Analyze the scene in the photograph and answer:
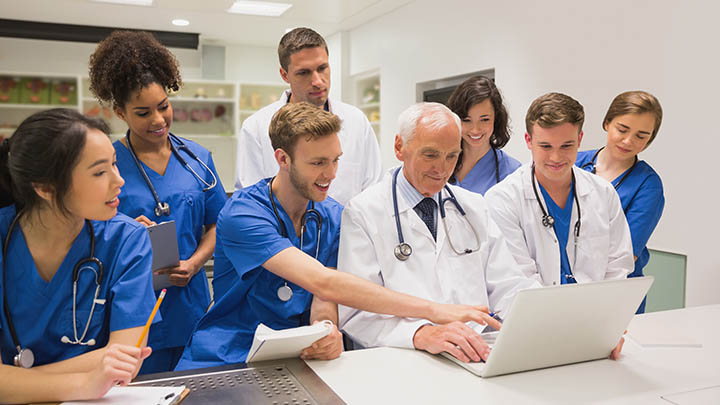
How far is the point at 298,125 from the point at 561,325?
920 millimetres

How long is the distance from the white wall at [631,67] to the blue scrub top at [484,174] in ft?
3.68

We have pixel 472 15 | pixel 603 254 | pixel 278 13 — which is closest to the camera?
pixel 603 254

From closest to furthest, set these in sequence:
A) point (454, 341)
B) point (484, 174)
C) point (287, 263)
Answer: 1. point (454, 341)
2. point (287, 263)
3. point (484, 174)

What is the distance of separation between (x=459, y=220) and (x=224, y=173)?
6.36m

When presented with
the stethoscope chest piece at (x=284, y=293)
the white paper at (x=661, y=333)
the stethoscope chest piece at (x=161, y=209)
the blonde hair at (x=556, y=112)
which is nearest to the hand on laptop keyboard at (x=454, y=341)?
the stethoscope chest piece at (x=284, y=293)

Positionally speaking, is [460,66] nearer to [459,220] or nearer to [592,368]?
[459,220]

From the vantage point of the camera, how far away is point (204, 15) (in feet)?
20.1

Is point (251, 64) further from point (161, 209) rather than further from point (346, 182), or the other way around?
point (161, 209)

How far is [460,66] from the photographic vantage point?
493 centimetres

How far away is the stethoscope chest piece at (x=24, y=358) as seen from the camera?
1.24 m

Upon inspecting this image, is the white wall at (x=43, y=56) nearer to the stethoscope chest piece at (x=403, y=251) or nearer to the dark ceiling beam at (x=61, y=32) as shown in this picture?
the dark ceiling beam at (x=61, y=32)

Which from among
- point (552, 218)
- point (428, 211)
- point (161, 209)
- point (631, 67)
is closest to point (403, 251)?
point (428, 211)

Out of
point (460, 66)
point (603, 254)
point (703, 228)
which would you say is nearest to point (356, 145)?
point (603, 254)

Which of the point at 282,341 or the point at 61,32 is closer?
the point at 282,341
